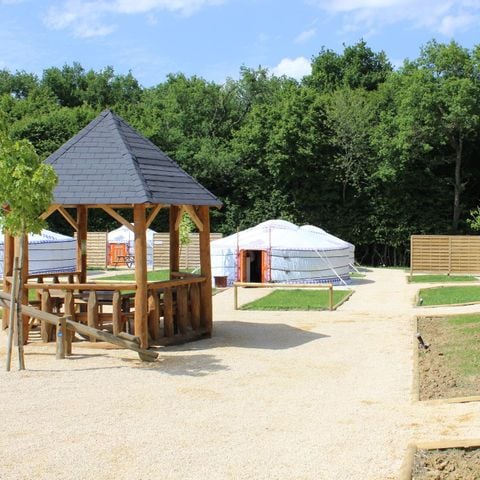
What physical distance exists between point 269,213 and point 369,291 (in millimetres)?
16749

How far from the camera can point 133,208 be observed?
1295 centimetres

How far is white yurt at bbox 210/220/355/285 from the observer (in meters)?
26.8

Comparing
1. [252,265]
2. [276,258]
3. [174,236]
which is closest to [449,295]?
[276,258]

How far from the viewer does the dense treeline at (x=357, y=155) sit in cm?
3550

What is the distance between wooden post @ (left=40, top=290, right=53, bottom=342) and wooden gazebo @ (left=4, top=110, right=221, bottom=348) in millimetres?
18

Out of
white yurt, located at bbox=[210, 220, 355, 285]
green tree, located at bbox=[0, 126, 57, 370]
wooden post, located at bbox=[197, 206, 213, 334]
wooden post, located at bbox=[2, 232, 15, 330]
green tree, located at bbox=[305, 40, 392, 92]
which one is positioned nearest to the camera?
green tree, located at bbox=[0, 126, 57, 370]

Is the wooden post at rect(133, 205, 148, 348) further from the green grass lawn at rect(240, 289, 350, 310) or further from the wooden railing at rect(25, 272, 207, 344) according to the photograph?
the green grass lawn at rect(240, 289, 350, 310)

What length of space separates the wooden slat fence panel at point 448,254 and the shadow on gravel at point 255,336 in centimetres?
1764

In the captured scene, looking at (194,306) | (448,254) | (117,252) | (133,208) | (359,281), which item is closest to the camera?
(133,208)

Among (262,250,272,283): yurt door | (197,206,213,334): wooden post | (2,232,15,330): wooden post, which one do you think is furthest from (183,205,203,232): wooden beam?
(262,250,272,283): yurt door

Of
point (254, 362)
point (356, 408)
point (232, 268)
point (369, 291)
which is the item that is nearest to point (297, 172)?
point (232, 268)

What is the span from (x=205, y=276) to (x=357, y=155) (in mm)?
27465

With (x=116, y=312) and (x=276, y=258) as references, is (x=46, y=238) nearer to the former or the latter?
(x=276, y=258)

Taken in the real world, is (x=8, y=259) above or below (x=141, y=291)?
above
